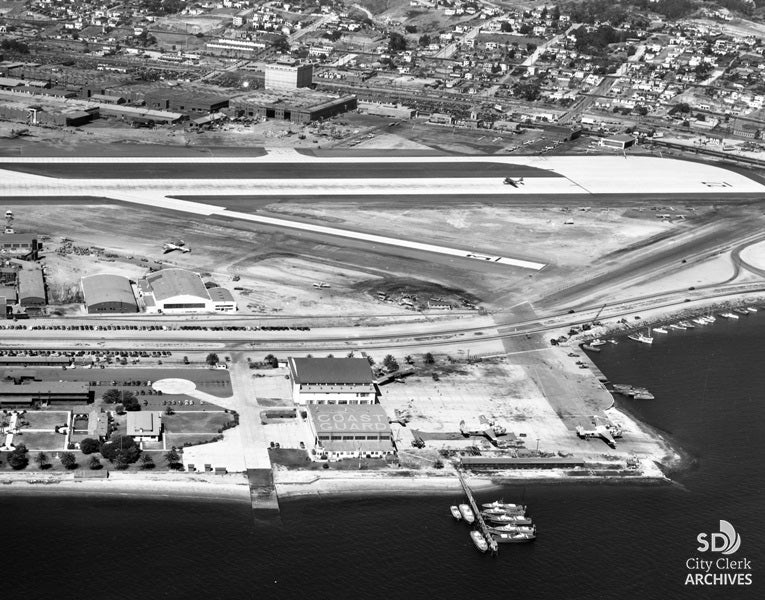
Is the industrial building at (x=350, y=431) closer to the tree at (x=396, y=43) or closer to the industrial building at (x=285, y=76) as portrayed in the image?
the industrial building at (x=285, y=76)

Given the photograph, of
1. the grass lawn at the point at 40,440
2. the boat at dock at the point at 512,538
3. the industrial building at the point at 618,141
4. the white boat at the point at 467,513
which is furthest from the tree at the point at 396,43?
the boat at dock at the point at 512,538

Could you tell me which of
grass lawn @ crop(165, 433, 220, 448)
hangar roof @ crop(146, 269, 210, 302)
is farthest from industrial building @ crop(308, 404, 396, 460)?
hangar roof @ crop(146, 269, 210, 302)

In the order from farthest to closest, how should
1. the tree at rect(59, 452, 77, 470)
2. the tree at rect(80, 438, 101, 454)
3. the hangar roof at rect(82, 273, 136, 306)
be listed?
1. the hangar roof at rect(82, 273, 136, 306)
2. the tree at rect(80, 438, 101, 454)
3. the tree at rect(59, 452, 77, 470)

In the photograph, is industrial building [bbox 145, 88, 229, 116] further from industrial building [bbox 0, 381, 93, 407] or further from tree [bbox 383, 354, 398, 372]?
industrial building [bbox 0, 381, 93, 407]

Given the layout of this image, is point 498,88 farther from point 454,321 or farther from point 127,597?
point 127,597

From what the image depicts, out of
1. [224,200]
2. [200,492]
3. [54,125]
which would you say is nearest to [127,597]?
[200,492]
